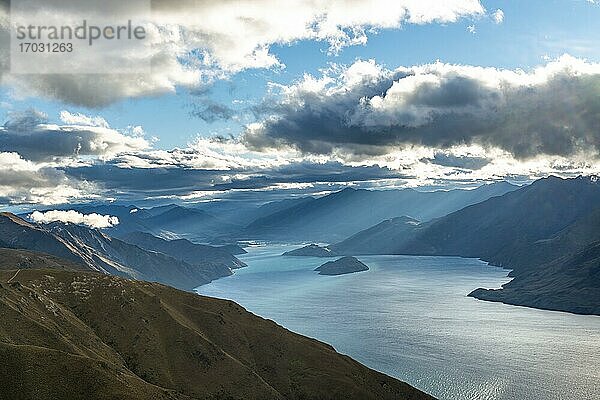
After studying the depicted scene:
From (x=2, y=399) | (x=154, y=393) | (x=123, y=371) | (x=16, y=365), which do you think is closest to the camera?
(x=2, y=399)

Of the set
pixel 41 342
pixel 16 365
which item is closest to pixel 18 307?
pixel 41 342

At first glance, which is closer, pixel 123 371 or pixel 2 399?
pixel 2 399

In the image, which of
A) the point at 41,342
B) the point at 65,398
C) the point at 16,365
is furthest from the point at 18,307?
the point at 65,398

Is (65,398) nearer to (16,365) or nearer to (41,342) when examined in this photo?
(16,365)

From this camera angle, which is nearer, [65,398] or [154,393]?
[65,398]

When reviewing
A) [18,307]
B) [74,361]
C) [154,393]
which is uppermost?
[18,307]

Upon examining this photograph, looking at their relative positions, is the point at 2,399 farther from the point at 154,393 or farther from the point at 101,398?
the point at 154,393

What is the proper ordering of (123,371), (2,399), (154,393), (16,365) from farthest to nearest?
1. (123,371)
2. (154,393)
3. (16,365)
4. (2,399)

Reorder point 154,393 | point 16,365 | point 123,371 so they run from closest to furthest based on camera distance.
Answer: point 16,365
point 154,393
point 123,371

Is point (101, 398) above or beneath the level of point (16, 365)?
beneath
